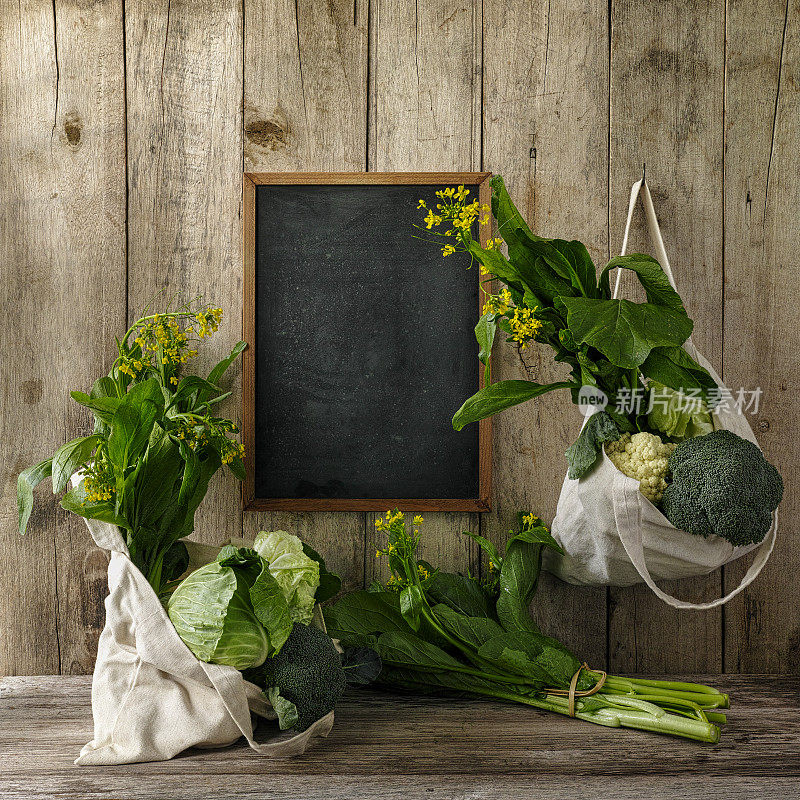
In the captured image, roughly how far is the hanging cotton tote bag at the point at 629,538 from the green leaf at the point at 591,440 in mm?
14

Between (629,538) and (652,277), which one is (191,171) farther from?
(629,538)

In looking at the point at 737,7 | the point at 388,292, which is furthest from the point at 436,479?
the point at 737,7

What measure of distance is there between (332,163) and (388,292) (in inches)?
11.0

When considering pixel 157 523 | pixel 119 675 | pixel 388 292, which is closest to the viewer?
pixel 119 675

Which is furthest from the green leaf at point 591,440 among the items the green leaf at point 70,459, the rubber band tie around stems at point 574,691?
the green leaf at point 70,459

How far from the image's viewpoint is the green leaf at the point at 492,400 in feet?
3.29

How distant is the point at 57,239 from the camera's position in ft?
4.05

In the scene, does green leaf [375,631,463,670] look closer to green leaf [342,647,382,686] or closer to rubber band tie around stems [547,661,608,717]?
green leaf [342,647,382,686]

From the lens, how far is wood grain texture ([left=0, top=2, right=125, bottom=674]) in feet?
4.03

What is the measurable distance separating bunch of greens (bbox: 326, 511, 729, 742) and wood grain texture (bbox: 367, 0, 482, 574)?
0.35ft

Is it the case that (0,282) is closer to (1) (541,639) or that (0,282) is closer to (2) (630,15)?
(1) (541,639)

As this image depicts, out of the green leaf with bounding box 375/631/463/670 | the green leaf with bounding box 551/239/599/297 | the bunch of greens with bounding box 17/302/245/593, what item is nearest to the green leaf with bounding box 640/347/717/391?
the green leaf with bounding box 551/239/599/297

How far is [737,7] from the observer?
1236mm

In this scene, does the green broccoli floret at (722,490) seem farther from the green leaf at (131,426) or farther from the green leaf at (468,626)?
the green leaf at (131,426)
